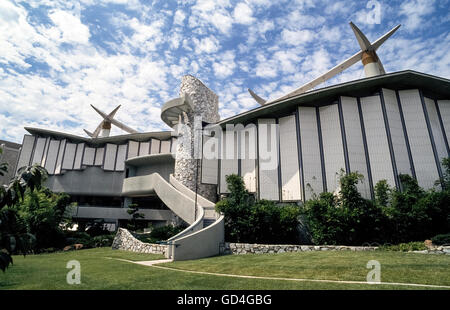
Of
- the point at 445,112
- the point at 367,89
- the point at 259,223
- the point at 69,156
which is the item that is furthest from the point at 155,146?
the point at 445,112

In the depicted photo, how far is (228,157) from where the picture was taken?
2728 centimetres

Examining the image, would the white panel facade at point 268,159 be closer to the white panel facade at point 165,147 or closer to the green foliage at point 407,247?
the green foliage at point 407,247

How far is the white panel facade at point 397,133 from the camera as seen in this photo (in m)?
20.1

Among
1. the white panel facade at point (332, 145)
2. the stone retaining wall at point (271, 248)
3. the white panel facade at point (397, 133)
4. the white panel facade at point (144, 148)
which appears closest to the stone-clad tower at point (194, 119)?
the stone retaining wall at point (271, 248)

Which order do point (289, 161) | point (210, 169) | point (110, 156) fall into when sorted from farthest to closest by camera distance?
point (110, 156) < point (210, 169) < point (289, 161)

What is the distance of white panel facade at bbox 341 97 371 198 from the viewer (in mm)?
20438

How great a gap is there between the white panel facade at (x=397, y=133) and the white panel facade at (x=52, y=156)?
46.8 m

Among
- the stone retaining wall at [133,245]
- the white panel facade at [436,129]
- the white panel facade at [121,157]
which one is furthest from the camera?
the white panel facade at [121,157]

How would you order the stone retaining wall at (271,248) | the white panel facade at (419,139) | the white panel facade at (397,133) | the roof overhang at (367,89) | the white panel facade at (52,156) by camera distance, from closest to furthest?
the stone retaining wall at (271,248) < the white panel facade at (419,139) < the white panel facade at (397,133) < the roof overhang at (367,89) < the white panel facade at (52,156)

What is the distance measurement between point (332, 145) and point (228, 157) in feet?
35.3

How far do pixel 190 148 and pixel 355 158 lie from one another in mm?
16687

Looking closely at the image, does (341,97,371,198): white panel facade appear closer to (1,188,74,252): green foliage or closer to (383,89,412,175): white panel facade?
(383,89,412,175): white panel facade

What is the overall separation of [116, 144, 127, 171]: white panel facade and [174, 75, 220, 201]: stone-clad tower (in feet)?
52.0

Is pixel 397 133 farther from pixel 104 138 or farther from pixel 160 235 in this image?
pixel 104 138
